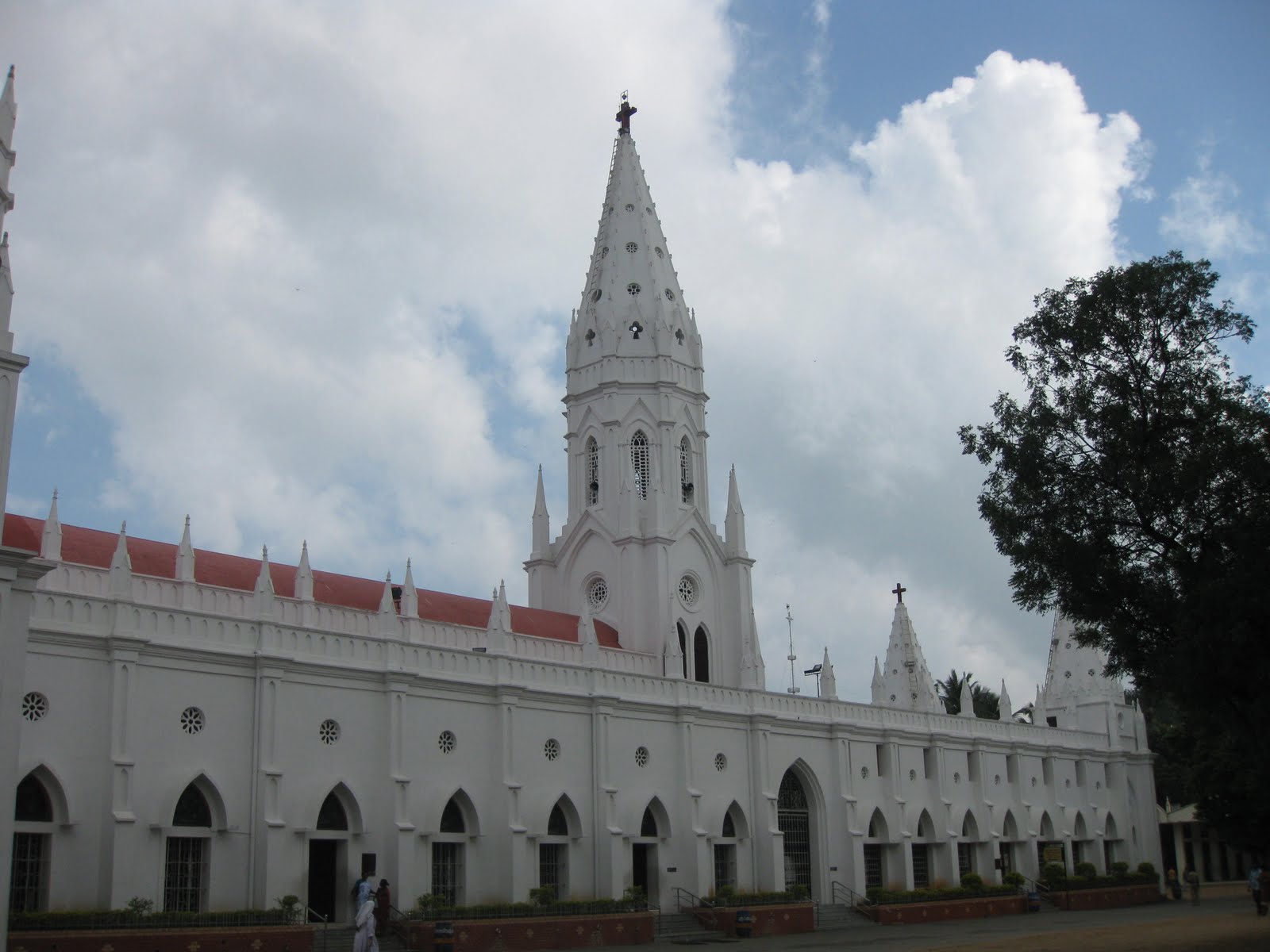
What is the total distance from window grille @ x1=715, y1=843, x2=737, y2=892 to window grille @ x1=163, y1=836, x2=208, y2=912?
16.8 m

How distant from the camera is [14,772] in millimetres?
19953

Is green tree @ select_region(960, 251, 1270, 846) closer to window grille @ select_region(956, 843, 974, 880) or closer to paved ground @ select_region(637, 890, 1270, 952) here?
paved ground @ select_region(637, 890, 1270, 952)

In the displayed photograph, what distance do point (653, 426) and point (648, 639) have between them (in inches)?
311

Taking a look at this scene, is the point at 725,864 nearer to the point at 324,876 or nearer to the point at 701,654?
the point at 701,654

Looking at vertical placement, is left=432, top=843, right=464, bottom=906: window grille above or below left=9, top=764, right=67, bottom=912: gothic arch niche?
below

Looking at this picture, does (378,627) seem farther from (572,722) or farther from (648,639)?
(648,639)

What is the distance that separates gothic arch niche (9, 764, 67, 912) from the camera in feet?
83.6

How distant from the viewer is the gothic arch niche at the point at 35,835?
25484mm

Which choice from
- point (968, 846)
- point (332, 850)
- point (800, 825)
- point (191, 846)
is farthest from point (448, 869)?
point (968, 846)

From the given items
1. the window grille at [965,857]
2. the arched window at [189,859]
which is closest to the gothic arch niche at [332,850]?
the arched window at [189,859]

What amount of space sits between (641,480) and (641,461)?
0.72m

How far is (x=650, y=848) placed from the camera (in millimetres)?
38625

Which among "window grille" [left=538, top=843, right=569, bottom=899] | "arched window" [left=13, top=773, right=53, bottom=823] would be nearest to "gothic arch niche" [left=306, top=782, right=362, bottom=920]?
"arched window" [left=13, top=773, right=53, bottom=823]

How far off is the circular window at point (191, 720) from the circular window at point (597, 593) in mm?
18358
